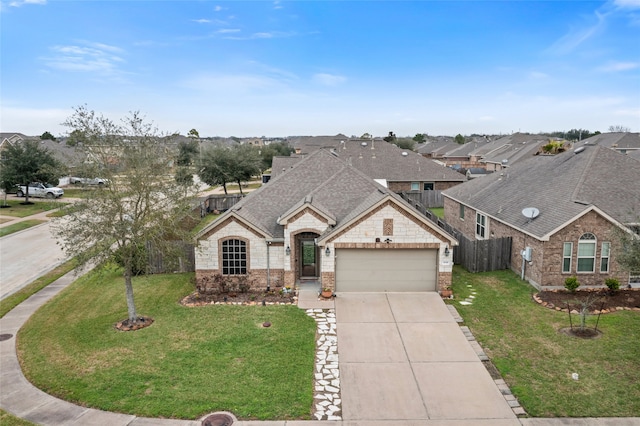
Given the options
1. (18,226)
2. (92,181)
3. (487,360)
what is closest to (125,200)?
(92,181)

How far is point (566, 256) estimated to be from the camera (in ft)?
57.6

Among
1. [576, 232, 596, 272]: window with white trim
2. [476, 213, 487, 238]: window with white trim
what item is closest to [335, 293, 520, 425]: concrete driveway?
[576, 232, 596, 272]: window with white trim

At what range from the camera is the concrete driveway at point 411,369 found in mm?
9852

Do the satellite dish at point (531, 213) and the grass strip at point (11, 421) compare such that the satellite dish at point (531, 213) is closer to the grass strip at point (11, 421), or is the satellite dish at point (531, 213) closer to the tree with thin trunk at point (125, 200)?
the tree with thin trunk at point (125, 200)

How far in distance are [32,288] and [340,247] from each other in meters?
13.8

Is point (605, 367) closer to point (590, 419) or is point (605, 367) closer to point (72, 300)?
point (590, 419)

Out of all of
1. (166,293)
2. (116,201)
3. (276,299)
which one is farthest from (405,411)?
(166,293)

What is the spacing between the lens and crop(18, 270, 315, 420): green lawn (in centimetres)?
1018

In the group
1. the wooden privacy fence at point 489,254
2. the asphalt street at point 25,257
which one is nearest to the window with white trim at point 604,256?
the wooden privacy fence at point 489,254

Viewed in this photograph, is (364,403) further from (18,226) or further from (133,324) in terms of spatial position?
(18,226)

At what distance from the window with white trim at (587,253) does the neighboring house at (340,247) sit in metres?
5.26

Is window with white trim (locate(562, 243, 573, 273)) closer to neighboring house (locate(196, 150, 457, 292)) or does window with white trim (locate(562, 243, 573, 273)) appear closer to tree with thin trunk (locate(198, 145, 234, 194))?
neighboring house (locate(196, 150, 457, 292))

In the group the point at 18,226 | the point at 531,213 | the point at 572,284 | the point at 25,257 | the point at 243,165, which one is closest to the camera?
the point at 572,284

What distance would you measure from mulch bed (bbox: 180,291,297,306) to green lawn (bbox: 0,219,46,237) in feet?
68.3
